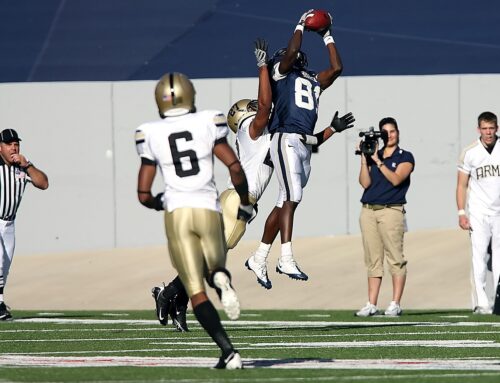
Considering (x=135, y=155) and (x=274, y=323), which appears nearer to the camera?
(x=274, y=323)

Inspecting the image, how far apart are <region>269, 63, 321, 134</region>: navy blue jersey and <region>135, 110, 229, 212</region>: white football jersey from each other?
379 cm

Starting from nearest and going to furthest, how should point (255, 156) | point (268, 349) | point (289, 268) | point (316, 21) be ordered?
1. point (268, 349)
2. point (289, 268)
3. point (316, 21)
4. point (255, 156)

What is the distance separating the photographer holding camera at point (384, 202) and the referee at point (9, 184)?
3.31 meters

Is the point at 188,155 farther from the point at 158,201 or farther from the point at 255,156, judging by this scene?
the point at 255,156

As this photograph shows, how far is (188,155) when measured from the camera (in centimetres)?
923

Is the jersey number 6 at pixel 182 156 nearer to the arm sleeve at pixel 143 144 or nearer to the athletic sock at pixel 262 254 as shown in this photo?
the arm sleeve at pixel 143 144

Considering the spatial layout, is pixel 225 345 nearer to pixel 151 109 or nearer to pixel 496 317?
pixel 496 317

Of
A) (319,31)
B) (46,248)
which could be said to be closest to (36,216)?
(46,248)

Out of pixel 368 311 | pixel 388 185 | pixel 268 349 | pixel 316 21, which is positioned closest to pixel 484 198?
pixel 388 185

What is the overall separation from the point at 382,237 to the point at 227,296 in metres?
7.16

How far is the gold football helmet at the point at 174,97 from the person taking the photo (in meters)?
9.35

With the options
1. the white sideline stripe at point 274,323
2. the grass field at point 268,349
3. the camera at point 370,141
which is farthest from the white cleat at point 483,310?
the camera at point 370,141

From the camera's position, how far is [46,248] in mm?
→ 23000

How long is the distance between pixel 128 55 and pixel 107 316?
30.0 feet
